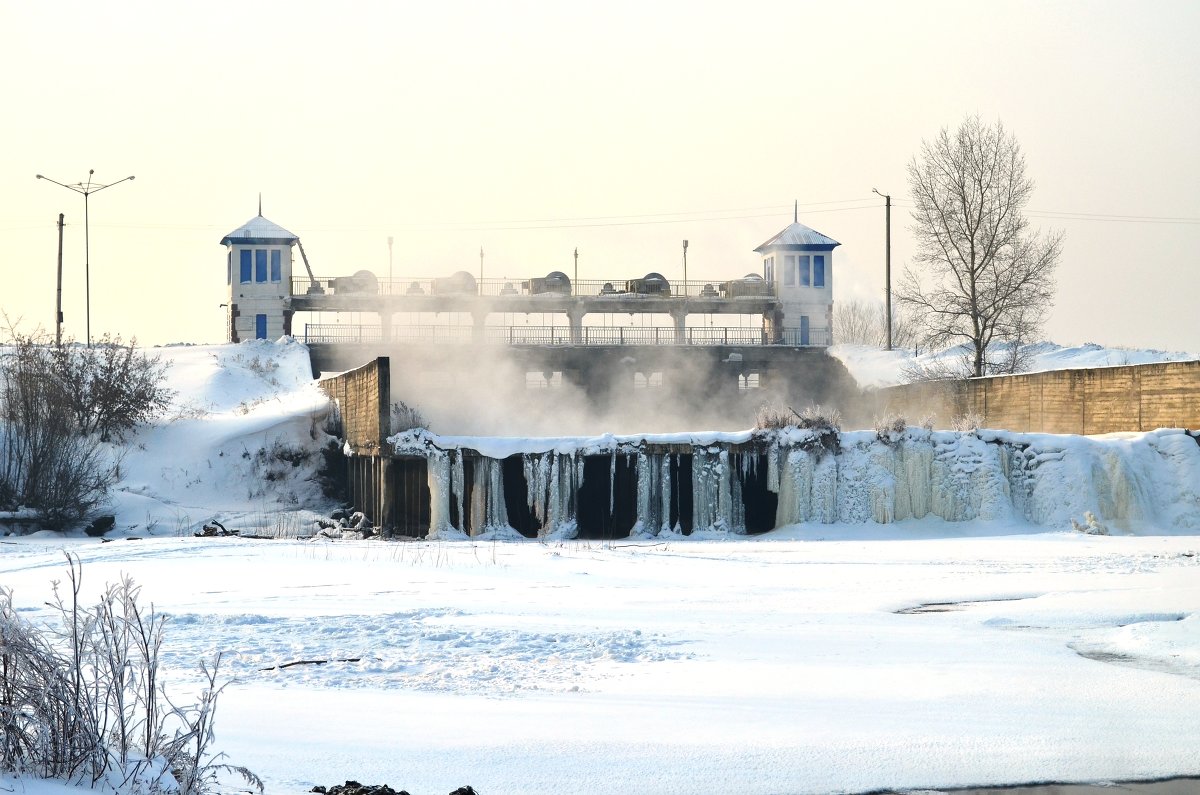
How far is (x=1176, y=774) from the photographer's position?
6.78m

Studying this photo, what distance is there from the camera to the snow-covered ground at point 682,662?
22.4 feet

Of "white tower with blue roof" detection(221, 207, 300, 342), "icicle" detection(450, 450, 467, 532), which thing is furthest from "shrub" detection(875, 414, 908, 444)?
"white tower with blue roof" detection(221, 207, 300, 342)

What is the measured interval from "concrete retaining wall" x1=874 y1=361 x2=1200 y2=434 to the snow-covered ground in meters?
8.69

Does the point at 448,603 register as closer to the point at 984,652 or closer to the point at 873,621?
the point at 873,621

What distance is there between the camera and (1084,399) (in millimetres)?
30203

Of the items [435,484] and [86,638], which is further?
[435,484]

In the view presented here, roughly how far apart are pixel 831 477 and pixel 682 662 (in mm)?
18573

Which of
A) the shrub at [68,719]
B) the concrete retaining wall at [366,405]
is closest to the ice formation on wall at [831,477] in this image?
the concrete retaining wall at [366,405]

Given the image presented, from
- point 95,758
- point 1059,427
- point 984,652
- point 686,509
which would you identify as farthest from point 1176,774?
point 1059,427

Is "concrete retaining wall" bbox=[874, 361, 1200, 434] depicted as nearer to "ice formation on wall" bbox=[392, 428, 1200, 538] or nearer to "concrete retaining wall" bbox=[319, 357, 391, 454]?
"ice formation on wall" bbox=[392, 428, 1200, 538]

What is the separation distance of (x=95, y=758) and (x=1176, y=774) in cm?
547

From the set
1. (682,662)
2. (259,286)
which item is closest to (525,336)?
(259,286)

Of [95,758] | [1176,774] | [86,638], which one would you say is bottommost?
[1176,774]

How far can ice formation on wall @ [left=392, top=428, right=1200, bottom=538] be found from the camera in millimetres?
26812
